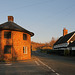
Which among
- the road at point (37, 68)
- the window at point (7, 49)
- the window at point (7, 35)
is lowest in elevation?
the road at point (37, 68)

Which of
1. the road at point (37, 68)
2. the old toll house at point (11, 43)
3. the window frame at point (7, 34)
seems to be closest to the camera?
the road at point (37, 68)

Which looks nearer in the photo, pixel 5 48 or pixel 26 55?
pixel 5 48

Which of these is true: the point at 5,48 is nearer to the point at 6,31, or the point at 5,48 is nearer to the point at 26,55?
the point at 6,31

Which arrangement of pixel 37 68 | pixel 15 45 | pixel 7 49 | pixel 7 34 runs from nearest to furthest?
1. pixel 37 68
2. pixel 7 49
3. pixel 7 34
4. pixel 15 45

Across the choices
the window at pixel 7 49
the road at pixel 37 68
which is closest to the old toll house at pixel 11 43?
the window at pixel 7 49

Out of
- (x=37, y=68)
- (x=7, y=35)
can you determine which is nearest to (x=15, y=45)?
(x=7, y=35)

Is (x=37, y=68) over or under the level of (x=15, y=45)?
under

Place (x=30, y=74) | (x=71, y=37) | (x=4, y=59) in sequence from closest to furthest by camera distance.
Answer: (x=30, y=74), (x=4, y=59), (x=71, y=37)

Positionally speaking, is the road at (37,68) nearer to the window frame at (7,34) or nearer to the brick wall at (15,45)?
the brick wall at (15,45)

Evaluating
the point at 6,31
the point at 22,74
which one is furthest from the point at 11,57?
the point at 22,74

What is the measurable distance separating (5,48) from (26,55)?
4.61 m

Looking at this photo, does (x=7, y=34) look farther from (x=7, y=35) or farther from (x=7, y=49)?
(x=7, y=49)

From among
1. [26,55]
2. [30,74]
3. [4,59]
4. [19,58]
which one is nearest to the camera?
[30,74]

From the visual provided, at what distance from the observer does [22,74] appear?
8.91 meters
